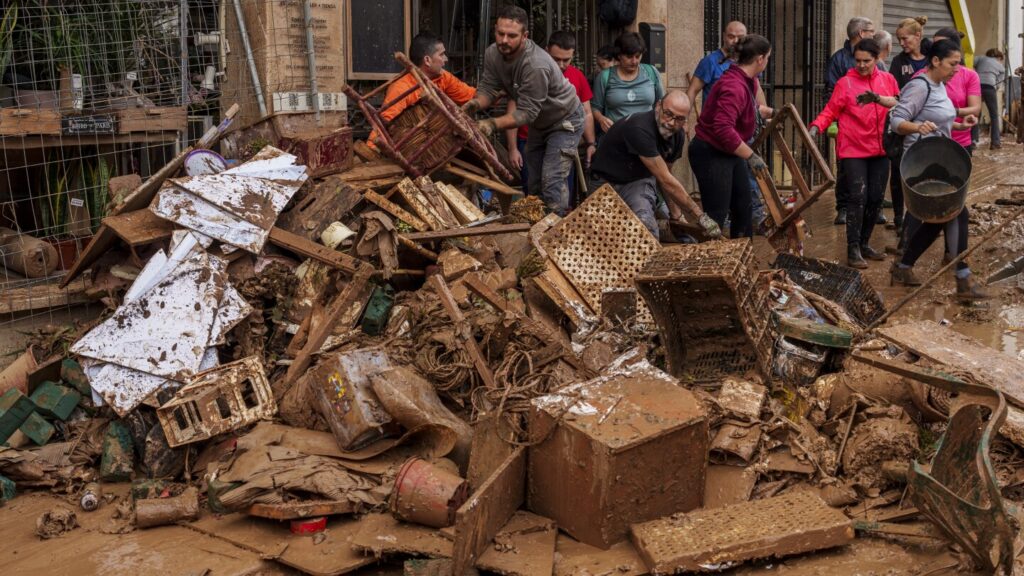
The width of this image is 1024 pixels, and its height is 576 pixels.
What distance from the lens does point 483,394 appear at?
5.48 m

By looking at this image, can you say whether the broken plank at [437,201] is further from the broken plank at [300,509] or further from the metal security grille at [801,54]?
the metal security grille at [801,54]

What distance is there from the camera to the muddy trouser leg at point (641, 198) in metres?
7.56

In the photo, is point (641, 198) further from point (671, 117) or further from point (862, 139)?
point (862, 139)

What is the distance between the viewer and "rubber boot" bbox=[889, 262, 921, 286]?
786cm

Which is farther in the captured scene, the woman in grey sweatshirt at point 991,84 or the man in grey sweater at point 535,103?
the woman in grey sweatshirt at point 991,84

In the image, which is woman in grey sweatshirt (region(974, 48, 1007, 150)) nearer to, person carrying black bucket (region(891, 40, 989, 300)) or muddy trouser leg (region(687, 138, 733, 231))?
person carrying black bucket (region(891, 40, 989, 300))

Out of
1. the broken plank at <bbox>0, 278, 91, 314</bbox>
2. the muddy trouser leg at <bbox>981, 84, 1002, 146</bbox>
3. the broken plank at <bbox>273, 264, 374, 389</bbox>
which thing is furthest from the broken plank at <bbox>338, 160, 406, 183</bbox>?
the muddy trouser leg at <bbox>981, 84, 1002, 146</bbox>

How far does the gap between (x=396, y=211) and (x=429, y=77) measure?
A: 5.10ft

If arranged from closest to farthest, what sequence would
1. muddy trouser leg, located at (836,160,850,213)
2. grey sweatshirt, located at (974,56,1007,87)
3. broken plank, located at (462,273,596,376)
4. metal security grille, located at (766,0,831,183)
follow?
broken plank, located at (462,273,596,376)
muddy trouser leg, located at (836,160,850,213)
metal security grille, located at (766,0,831,183)
grey sweatshirt, located at (974,56,1007,87)

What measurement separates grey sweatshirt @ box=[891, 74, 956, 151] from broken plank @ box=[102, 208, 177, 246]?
5345 mm

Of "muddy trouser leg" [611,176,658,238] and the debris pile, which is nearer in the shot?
the debris pile

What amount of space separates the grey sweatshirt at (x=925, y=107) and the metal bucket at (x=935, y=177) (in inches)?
16.9

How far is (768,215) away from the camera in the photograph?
27.9 feet

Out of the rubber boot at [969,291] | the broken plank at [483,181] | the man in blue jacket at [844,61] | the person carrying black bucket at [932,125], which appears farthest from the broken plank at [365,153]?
the rubber boot at [969,291]
